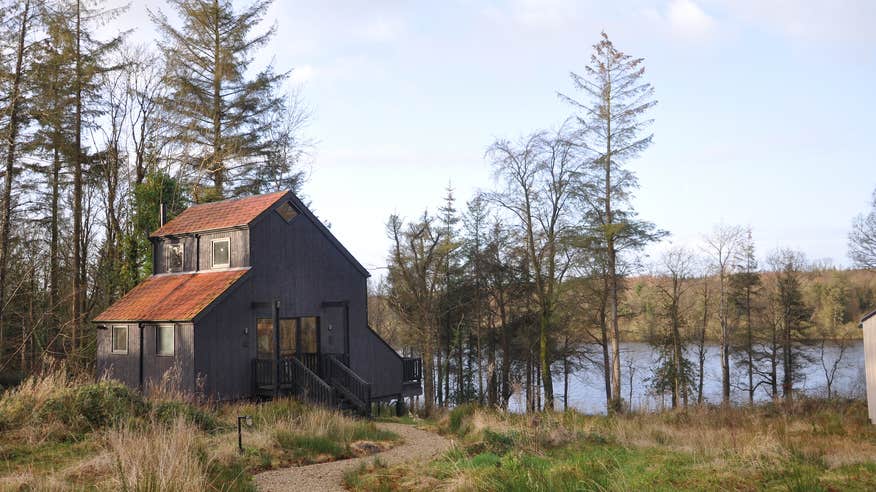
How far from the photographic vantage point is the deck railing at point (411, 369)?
25.9 m

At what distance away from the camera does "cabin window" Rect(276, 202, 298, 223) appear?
22281mm

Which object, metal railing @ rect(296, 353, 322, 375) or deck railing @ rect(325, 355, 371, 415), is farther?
metal railing @ rect(296, 353, 322, 375)

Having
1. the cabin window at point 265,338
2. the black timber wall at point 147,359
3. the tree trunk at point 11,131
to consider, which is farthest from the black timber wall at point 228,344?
the tree trunk at point 11,131

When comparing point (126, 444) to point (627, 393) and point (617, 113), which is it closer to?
point (617, 113)

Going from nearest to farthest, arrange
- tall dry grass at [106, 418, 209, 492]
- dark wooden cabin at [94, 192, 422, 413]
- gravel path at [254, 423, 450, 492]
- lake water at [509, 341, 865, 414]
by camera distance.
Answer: tall dry grass at [106, 418, 209, 492], gravel path at [254, 423, 450, 492], dark wooden cabin at [94, 192, 422, 413], lake water at [509, 341, 865, 414]

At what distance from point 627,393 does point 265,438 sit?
37.5 metres

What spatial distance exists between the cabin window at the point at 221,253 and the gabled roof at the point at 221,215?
0.50m

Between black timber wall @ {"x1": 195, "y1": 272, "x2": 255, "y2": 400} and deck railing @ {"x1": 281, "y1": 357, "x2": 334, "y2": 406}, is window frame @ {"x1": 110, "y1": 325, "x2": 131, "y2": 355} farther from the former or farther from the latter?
deck railing @ {"x1": 281, "y1": 357, "x2": 334, "y2": 406}

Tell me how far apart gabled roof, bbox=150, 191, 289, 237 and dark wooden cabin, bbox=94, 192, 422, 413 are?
53mm

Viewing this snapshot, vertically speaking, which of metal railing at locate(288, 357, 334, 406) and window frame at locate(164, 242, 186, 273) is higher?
window frame at locate(164, 242, 186, 273)

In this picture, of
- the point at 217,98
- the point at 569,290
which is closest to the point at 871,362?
the point at 569,290

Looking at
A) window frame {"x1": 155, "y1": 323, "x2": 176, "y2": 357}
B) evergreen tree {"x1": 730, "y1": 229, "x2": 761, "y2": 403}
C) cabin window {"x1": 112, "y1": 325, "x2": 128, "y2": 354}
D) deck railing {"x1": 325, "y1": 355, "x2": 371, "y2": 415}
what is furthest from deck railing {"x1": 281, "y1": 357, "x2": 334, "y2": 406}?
evergreen tree {"x1": 730, "y1": 229, "x2": 761, "y2": 403}

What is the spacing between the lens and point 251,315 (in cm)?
2120

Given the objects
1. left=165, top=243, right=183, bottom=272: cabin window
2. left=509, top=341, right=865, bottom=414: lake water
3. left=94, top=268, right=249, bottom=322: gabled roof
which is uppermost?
left=165, top=243, right=183, bottom=272: cabin window
